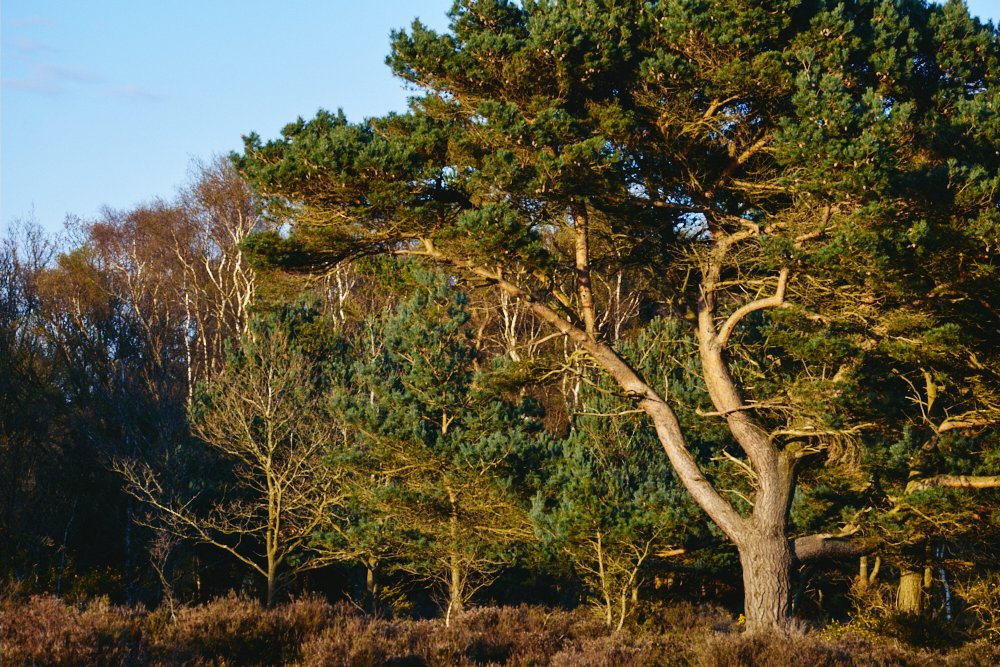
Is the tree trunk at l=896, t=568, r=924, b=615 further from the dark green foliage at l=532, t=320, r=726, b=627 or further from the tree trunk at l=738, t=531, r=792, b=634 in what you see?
the tree trunk at l=738, t=531, r=792, b=634

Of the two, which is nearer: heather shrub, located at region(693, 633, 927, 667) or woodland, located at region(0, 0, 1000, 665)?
heather shrub, located at region(693, 633, 927, 667)

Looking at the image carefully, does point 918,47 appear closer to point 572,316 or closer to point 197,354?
point 572,316

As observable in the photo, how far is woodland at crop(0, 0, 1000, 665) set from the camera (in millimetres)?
8828

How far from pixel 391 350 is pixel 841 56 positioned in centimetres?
947

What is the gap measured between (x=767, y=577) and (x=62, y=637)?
7.76 m

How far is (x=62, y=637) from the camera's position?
21.6 feet

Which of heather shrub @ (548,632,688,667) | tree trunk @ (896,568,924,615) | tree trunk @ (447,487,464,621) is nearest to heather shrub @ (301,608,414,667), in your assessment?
heather shrub @ (548,632,688,667)

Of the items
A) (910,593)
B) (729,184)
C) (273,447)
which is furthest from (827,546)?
(273,447)

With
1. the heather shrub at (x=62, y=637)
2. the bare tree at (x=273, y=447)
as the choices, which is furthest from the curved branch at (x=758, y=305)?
the bare tree at (x=273, y=447)

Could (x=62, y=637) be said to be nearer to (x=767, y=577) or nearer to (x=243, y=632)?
(x=243, y=632)

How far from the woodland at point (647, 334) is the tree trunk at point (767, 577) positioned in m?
0.04

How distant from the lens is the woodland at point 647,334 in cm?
883

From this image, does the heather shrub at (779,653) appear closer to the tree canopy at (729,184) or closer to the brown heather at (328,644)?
the brown heather at (328,644)

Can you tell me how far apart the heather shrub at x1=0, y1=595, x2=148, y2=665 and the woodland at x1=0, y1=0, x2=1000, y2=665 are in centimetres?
7
